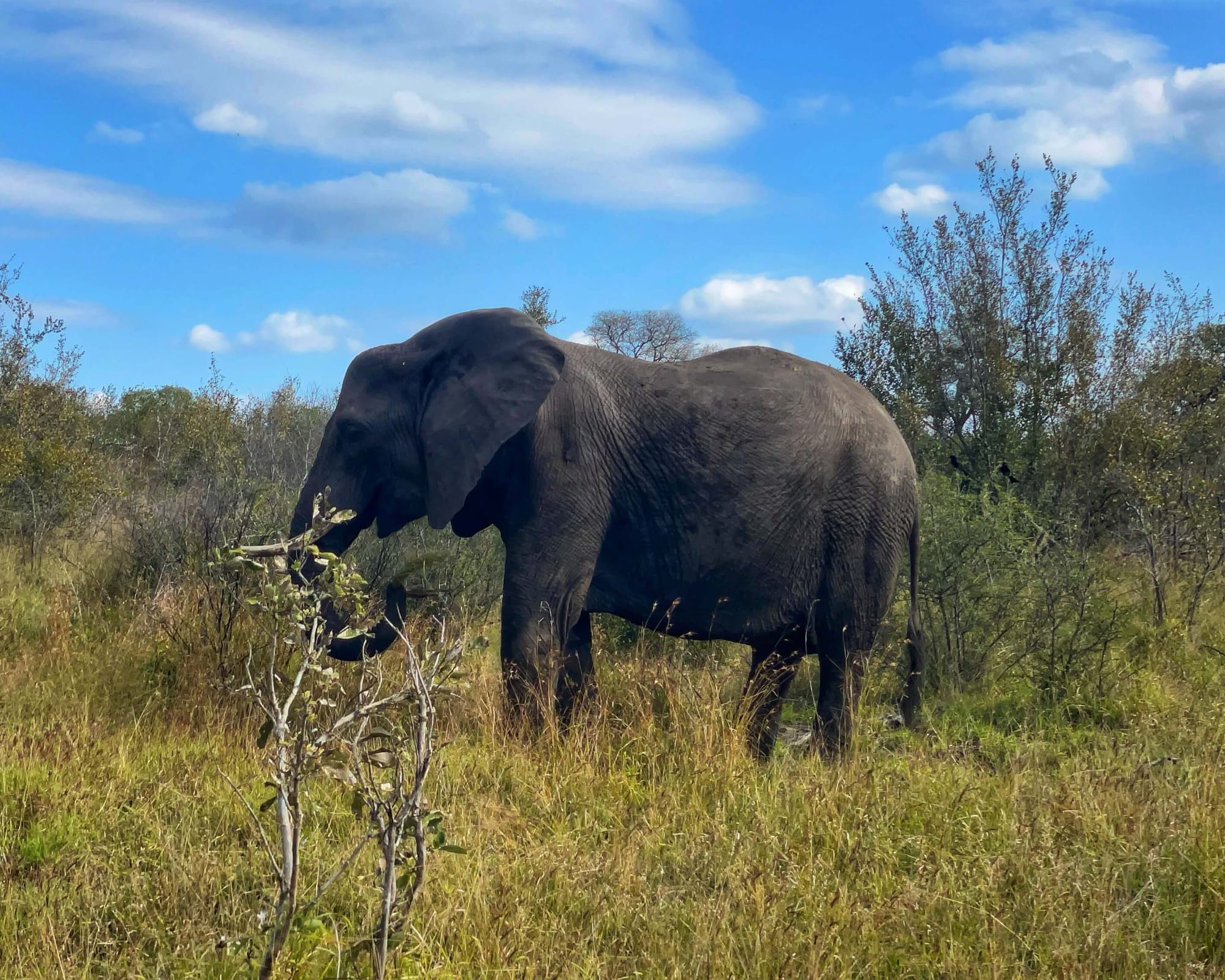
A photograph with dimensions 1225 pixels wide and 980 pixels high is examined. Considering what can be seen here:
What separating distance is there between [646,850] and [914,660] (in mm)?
2955

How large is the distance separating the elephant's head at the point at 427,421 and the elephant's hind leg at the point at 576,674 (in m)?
0.80

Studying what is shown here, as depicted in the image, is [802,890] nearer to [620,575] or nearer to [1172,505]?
[620,575]

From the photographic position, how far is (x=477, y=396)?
5375 mm

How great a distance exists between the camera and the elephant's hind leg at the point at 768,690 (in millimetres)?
5800

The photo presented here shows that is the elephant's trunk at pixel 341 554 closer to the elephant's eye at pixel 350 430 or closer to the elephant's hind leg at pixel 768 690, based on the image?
the elephant's eye at pixel 350 430

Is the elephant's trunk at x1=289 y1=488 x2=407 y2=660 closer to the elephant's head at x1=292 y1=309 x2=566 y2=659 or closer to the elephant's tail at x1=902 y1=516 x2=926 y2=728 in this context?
the elephant's head at x1=292 y1=309 x2=566 y2=659

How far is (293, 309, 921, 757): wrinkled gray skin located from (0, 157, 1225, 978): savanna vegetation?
46 centimetres

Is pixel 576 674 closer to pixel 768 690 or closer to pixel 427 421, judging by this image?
pixel 768 690

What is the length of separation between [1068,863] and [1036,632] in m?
4.37

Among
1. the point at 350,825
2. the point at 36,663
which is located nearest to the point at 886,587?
the point at 350,825

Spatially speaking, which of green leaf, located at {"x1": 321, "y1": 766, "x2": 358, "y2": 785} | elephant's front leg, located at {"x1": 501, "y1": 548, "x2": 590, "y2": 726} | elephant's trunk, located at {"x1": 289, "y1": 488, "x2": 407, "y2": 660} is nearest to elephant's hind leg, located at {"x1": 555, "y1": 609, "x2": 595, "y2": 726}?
elephant's front leg, located at {"x1": 501, "y1": 548, "x2": 590, "y2": 726}

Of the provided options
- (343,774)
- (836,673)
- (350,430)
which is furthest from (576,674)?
(343,774)

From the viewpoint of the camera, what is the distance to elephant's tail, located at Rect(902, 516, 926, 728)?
6.22 metres

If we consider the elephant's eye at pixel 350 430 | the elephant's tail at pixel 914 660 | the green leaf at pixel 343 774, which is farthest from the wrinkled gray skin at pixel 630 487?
the green leaf at pixel 343 774
